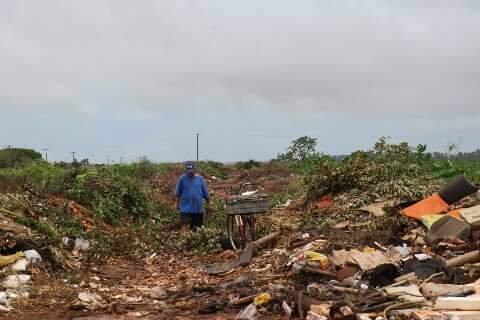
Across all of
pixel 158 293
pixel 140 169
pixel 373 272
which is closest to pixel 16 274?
pixel 158 293

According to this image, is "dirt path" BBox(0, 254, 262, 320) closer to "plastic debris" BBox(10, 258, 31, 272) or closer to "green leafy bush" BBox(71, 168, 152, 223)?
"plastic debris" BBox(10, 258, 31, 272)

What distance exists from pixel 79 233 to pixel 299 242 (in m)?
3.89

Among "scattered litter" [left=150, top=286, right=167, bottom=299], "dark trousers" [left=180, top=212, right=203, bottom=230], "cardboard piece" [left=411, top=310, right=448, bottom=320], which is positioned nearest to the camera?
"cardboard piece" [left=411, top=310, right=448, bottom=320]

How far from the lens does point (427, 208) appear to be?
8.70 metres

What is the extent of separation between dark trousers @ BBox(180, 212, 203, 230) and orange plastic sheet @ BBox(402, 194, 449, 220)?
400cm

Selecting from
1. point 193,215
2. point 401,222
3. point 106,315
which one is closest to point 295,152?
point 193,215

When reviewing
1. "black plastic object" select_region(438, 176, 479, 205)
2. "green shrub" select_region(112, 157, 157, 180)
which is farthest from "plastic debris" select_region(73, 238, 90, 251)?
"green shrub" select_region(112, 157, 157, 180)

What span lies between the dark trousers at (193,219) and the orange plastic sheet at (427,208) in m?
4.00

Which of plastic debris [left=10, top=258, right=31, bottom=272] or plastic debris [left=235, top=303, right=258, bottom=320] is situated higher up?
plastic debris [left=10, top=258, right=31, bottom=272]

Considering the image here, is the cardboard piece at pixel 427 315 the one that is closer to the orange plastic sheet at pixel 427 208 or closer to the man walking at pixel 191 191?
the orange plastic sheet at pixel 427 208

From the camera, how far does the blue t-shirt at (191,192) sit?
10898 mm

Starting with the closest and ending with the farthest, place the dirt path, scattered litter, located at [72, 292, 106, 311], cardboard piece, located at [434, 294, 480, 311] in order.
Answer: cardboard piece, located at [434, 294, 480, 311]
the dirt path
scattered litter, located at [72, 292, 106, 311]

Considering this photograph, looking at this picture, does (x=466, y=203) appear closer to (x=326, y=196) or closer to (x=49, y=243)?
(x=326, y=196)

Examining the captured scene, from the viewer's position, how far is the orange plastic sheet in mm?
8602
